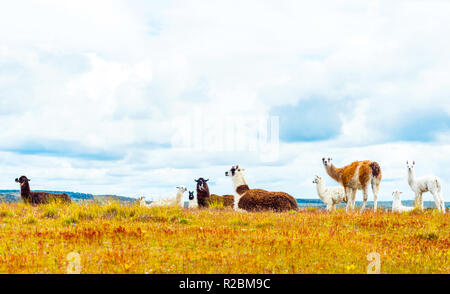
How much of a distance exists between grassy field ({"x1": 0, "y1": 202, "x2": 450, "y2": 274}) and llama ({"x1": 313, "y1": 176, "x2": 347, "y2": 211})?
964 centimetres

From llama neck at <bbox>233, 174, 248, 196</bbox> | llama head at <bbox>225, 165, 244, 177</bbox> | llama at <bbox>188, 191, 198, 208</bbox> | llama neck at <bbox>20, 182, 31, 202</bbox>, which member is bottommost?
llama at <bbox>188, 191, 198, 208</bbox>

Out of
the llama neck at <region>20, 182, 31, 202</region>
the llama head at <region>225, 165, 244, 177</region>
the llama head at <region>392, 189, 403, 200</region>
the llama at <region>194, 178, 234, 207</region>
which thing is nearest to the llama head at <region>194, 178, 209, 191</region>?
the llama at <region>194, 178, 234, 207</region>

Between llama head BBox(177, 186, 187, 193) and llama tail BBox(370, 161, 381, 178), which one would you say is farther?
llama head BBox(177, 186, 187, 193)

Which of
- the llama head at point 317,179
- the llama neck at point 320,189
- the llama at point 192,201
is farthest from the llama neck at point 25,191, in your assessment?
the llama neck at point 320,189

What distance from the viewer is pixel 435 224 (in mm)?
17344

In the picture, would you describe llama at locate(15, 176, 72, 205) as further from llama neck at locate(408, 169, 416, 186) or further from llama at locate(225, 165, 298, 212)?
llama neck at locate(408, 169, 416, 186)

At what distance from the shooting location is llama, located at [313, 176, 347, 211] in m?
29.3

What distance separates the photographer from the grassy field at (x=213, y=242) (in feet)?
35.6

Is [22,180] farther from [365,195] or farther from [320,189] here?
[365,195]

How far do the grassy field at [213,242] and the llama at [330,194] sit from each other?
9.64 metres
